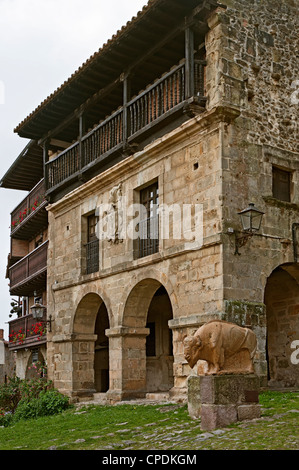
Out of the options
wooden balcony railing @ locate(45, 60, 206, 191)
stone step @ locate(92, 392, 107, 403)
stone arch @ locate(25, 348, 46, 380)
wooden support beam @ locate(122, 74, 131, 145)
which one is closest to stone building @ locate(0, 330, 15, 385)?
stone arch @ locate(25, 348, 46, 380)

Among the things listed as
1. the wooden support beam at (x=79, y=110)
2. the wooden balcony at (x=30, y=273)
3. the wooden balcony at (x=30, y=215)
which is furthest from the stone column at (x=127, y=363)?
the wooden balcony at (x=30, y=215)

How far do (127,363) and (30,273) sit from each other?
8589mm

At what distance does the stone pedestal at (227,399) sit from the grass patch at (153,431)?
160 mm

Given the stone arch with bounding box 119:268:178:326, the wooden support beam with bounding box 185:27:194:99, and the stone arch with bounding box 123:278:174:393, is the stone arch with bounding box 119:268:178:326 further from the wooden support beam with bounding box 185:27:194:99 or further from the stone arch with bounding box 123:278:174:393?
the wooden support beam with bounding box 185:27:194:99

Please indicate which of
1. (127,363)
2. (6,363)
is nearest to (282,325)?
(127,363)

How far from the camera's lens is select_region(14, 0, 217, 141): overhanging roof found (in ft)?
43.2

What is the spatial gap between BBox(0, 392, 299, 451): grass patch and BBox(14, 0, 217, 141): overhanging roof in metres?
7.78

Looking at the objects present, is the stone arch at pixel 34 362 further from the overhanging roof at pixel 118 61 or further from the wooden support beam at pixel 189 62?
the wooden support beam at pixel 189 62

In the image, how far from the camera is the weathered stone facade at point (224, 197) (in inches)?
479

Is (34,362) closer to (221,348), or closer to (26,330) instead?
(26,330)

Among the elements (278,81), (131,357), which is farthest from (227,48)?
(131,357)

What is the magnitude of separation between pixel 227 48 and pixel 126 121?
330cm

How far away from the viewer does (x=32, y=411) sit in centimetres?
1675

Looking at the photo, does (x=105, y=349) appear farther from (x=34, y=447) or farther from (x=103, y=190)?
(x=34, y=447)
